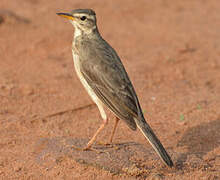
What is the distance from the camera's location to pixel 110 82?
6.54m

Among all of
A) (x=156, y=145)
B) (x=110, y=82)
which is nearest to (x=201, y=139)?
(x=156, y=145)

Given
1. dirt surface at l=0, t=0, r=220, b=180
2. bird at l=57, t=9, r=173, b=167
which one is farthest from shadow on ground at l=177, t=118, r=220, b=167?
bird at l=57, t=9, r=173, b=167

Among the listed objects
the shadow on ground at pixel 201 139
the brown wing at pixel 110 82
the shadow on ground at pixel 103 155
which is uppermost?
the brown wing at pixel 110 82

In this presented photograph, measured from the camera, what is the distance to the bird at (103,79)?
6.32m

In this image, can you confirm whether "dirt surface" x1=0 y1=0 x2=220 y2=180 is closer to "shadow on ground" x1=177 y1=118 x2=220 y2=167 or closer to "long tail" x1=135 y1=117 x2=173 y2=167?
"shadow on ground" x1=177 y1=118 x2=220 y2=167

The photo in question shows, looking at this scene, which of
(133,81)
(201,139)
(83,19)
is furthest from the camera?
(133,81)

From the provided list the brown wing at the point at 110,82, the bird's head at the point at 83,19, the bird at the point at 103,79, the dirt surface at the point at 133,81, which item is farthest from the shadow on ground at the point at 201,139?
the bird's head at the point at 83,19

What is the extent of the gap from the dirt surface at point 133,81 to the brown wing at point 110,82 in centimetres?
69

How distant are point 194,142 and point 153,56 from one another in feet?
13.6

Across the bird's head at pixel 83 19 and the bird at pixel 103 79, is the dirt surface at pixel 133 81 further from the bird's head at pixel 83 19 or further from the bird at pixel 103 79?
the bird's head at pixel 83 19

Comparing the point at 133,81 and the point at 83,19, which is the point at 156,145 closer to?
the point at 83,19

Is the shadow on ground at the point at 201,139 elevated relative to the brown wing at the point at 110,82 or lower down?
lower down

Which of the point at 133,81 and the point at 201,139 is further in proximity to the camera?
the point at 133,81

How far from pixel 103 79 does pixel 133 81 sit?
3270mm
